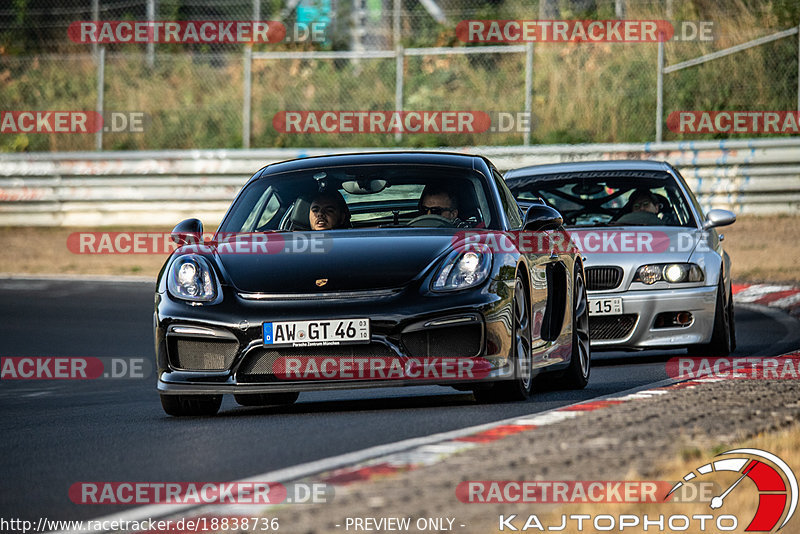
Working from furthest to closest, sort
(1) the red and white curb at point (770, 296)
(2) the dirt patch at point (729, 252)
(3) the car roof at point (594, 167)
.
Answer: (2) the dirt patch at point (729, 252)
(1) the red and white curb at point (770, 296)
(3) the car roof at point (594, 167)

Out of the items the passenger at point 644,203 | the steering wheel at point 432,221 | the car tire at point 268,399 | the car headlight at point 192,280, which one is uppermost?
the passenger at point 644,203

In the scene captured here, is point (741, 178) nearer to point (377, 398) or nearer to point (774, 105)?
point (774, 105)

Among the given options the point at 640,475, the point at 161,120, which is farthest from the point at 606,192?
the point at 161,120

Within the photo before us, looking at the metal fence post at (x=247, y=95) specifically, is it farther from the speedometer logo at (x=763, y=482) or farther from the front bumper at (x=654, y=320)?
the speedometer logo at (x=763, y=482)

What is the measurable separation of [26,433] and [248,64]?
16.6m

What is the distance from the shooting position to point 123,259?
886 inches

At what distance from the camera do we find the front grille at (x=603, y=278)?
35.6 ft

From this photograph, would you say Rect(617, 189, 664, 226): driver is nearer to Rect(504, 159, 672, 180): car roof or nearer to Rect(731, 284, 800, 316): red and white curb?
Rect(504, 159, 672, 180): car roof

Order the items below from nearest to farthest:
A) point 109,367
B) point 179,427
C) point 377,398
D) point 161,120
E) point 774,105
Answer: point 179,427 → point 377,398 → point 109,367 → point 774,105 → point 161,120

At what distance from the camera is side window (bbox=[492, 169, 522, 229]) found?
847 cm

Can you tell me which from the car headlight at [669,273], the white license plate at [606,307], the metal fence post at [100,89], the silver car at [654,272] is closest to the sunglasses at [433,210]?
the silver car at [654,272]

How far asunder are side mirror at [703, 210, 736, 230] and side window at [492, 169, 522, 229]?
2.93m

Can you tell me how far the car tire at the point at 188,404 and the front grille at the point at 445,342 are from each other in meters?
1.31

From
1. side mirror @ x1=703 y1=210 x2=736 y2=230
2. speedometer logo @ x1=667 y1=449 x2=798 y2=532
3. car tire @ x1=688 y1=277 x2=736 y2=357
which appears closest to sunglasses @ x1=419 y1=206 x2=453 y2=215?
car tire @ x1=688 y1=277 x2=736 y2=357
